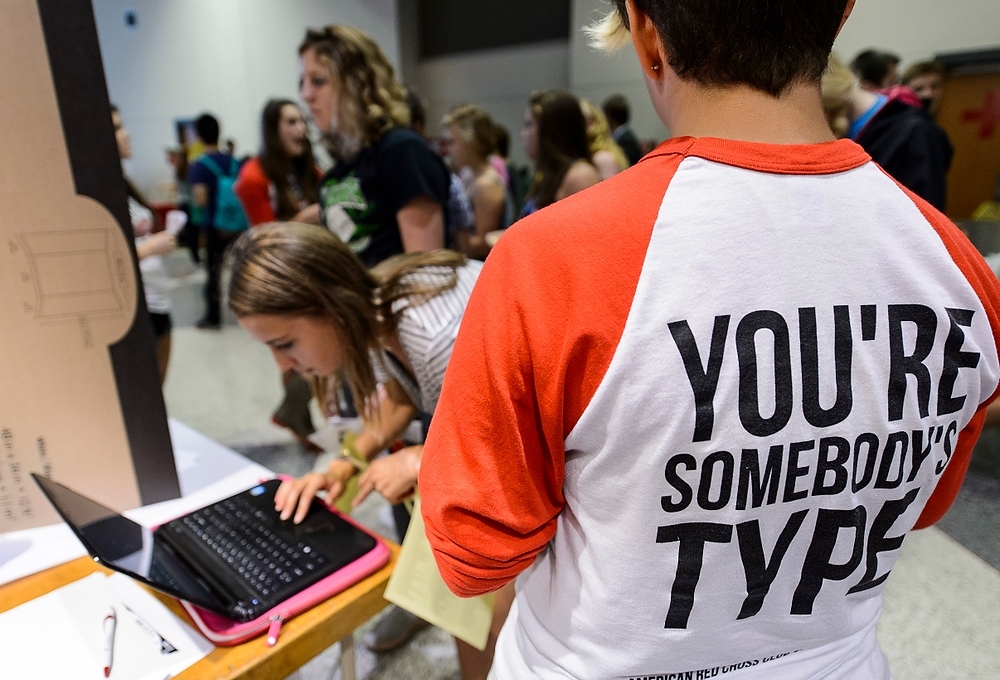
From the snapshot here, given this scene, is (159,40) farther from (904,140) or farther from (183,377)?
(904,140)

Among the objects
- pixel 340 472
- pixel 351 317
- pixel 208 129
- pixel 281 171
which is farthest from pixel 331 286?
pixel 208 129

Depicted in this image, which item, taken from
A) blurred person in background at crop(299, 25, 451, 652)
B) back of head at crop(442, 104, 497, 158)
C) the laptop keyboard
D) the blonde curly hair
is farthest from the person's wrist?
back of head at crop(442, 104, 497, 158)

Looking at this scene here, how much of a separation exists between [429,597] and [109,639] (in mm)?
368

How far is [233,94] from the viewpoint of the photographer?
5.56 meters

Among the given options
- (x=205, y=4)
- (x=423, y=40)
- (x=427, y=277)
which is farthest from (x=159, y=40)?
(x=427, y=277)

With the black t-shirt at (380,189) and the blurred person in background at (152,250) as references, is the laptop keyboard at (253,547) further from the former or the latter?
the blurred person in background at (152,250)

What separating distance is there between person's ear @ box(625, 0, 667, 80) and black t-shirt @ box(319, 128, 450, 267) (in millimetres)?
1259

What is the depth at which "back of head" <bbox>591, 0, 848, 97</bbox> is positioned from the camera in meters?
0.40

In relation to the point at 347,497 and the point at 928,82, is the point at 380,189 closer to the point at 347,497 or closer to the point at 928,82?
the point at 347,497

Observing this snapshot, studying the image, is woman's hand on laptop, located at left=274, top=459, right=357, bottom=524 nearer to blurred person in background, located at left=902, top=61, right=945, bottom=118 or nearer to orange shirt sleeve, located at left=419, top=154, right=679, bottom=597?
orange shirt sleeve, located at left=419, top=154, right=679, bottom=597

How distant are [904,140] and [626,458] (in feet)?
5.74

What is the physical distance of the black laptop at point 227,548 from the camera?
2.36 feet

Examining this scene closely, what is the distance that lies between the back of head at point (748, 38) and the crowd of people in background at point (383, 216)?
33 cm

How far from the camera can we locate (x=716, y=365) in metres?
0.42
